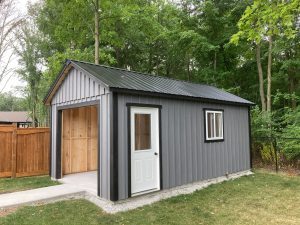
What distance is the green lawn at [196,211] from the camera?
4695mm

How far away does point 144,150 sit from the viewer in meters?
6.17

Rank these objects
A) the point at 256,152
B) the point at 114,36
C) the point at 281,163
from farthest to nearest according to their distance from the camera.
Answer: the point at 114,36 → the point at 256,152 → the point at 281,163

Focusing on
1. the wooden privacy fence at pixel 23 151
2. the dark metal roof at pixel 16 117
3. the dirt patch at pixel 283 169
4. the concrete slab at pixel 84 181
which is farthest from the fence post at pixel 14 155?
the dark metal roof at pixel 16 117

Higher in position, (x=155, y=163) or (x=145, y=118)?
(x=145, y=118)

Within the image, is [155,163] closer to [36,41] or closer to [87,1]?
[87,1]

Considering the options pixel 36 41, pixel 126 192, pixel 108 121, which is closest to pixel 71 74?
pixel 108 121

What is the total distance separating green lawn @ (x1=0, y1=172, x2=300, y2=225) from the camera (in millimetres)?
4695

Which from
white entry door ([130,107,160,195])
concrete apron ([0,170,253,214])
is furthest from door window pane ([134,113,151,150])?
concrete apron ([0,170,253,214])

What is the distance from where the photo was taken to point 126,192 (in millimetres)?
5594

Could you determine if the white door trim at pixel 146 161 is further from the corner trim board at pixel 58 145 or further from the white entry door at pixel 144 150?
the corner trim board at pixel 58 145

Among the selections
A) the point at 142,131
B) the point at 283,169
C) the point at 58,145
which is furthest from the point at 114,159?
the point at 283,169

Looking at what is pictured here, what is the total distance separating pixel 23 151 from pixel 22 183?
1.39 meters

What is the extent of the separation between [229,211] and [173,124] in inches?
97.8

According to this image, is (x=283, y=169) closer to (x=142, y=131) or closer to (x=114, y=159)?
(x=142, y=131)
